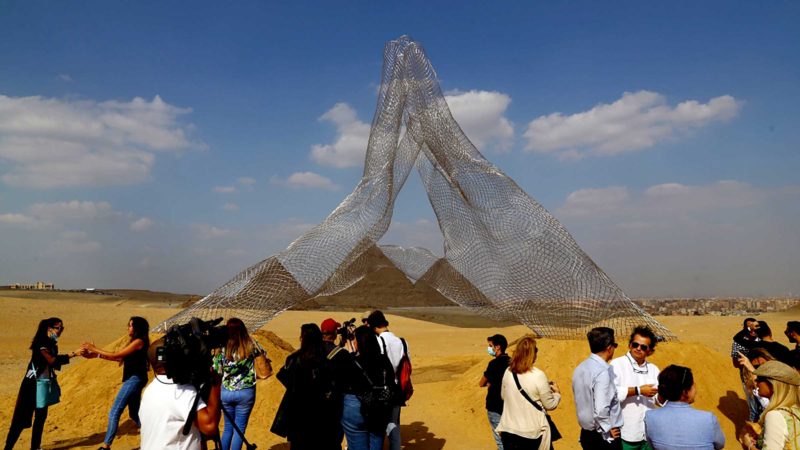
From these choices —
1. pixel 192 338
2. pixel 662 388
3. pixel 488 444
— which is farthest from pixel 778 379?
pixel 488 444

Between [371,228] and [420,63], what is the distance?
4.29m

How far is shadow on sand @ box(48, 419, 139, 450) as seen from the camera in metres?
8.41

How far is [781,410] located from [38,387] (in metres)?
7.55

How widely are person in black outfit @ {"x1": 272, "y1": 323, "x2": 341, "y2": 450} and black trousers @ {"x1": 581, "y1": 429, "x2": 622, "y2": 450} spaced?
2014mm

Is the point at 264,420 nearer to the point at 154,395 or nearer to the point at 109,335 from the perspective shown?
the point at 154,395

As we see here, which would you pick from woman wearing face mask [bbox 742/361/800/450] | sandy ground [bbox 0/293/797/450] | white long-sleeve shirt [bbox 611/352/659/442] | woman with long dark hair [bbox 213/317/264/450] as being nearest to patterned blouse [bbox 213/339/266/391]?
woman with long dark hair [bbox 213/317/264/450]

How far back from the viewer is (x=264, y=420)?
938 centimetres

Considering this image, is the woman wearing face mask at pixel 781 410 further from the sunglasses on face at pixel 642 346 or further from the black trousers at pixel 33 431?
the black trousers at pixel 33 431

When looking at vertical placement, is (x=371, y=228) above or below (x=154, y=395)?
above

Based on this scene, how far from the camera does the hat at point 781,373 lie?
3.33 metres

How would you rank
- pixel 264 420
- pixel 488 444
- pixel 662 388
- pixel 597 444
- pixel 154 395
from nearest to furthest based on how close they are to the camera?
pixel 154 395 < pixel 662 388 < pixel 597 444 < pixel 488 444 < pixel 264 420

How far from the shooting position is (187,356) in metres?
3.14

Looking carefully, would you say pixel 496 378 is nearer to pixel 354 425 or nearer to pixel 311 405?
pixel 354 425

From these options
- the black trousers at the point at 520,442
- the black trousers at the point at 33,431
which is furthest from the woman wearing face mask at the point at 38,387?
the black trousers at the point at 520,442
